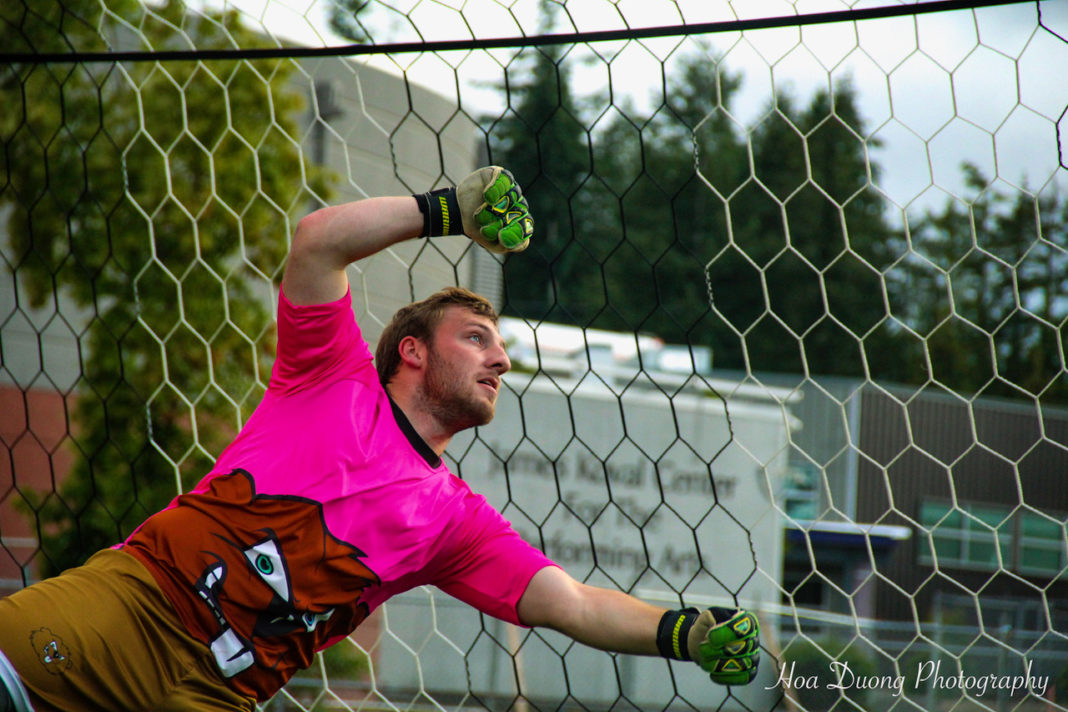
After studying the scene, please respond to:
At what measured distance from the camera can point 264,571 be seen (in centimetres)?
177

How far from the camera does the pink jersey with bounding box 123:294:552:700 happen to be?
69.7 inches

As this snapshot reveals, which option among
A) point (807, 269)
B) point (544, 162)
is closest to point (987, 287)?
point (807, 269)

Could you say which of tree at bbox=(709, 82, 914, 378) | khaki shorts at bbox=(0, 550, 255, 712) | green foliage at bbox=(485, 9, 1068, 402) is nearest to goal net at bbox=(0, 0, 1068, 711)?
khaki shorts at bbox=(0, 550, 255, 712)

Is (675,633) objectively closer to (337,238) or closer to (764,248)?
(337,238)

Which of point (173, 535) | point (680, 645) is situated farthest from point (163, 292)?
point (680, 645)

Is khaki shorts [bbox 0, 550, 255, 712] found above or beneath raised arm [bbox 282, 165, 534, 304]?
beneath

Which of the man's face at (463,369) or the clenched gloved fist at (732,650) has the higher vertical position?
the man's face at (463,369)

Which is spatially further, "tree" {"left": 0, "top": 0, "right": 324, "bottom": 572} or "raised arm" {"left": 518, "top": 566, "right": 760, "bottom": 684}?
"tree" {"left": 0, "top": 0, "right": 324, "bottom": 572}

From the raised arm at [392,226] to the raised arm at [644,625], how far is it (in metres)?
0.70

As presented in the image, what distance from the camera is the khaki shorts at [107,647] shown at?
1.62 m

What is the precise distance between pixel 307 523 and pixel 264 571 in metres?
0.11

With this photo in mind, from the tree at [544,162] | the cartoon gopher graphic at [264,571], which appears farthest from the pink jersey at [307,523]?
the tree at [544,162]

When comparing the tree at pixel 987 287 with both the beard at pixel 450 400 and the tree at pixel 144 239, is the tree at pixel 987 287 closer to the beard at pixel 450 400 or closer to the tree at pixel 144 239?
the tree at pixel 144 239

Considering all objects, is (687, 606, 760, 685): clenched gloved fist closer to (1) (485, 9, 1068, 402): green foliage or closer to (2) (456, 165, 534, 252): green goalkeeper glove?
(2) (456, 165, 534, 252): green goalkeeper glove
